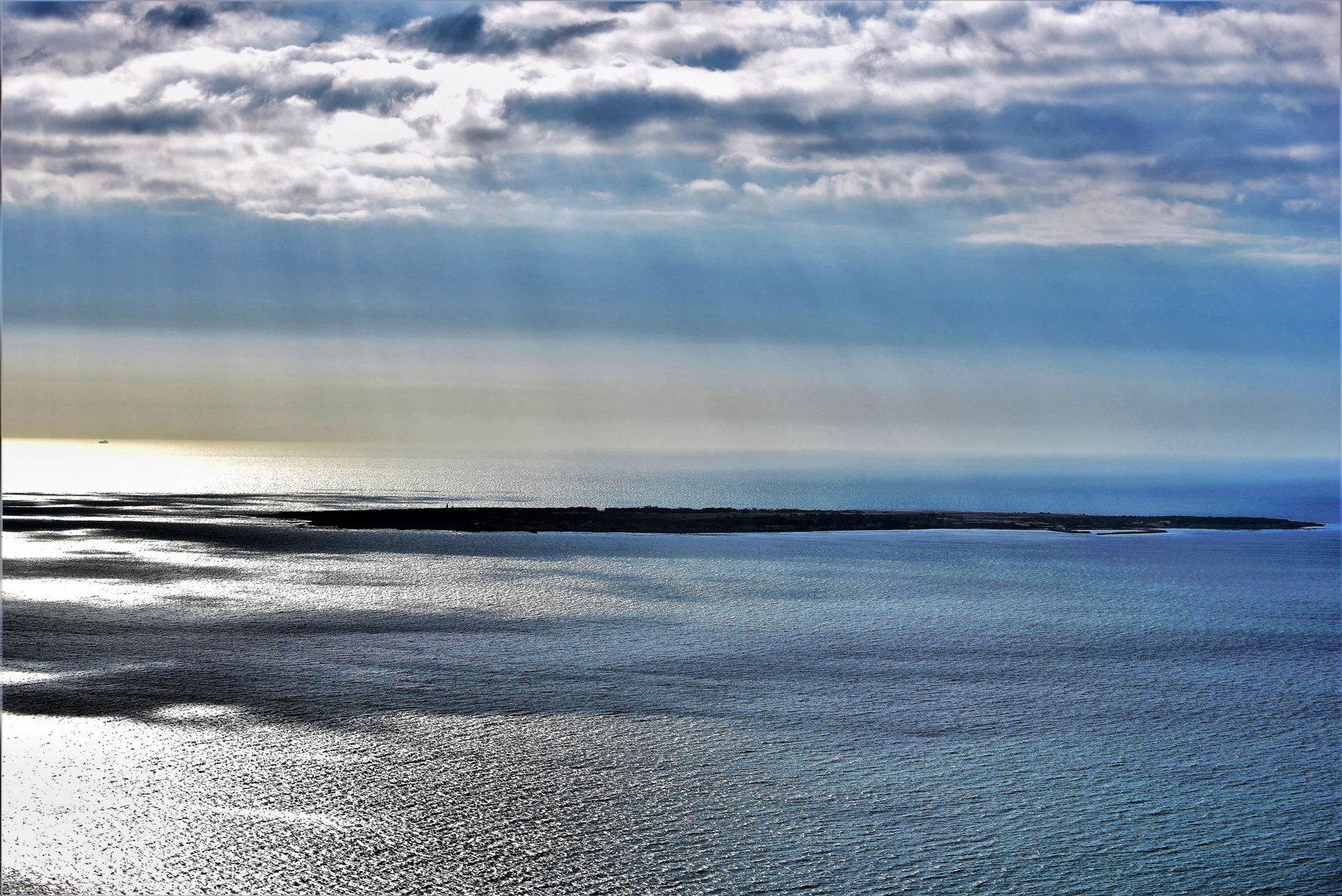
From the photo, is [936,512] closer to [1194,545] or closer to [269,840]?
[1194,545]

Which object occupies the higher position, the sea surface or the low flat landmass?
the low flat landmass

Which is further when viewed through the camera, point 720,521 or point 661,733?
point 720,521

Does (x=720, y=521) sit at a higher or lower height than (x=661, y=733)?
higher

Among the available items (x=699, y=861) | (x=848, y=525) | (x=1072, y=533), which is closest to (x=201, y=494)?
(x=848, y=525)

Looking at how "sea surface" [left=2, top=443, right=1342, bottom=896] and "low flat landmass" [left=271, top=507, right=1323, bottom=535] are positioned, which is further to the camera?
"low flat landmass" [left=271, top=507, right=1323, bottom=535]
